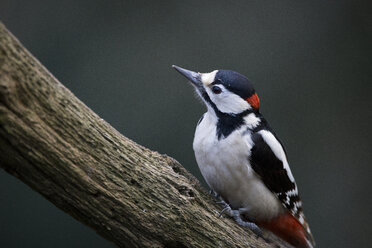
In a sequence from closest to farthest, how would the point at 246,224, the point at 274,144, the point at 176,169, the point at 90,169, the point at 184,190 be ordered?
the point at 90,169 → the point at 184,190 → the point at 176,169 → the point at 246,224 → the point at 274,144

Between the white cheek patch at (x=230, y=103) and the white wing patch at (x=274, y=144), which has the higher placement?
the white cheek patch at (x=230, y=103)

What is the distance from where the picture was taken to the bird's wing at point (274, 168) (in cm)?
247

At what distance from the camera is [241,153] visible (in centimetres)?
242

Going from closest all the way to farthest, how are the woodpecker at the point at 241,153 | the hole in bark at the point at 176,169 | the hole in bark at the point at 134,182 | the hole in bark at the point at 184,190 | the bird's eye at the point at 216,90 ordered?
the hole in bark at the point at 134,182
the hole in bark at the point at 184,190
the hole in bark at the point at 176,169
the woodpecker at the point at 241,153
the bird's eye at the point at 216,90

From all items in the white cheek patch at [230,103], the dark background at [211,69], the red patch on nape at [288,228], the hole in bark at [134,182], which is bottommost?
the hole in bark at [134,182]

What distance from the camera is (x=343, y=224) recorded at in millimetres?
4461

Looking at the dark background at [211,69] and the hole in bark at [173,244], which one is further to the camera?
the dark background at [211,69]

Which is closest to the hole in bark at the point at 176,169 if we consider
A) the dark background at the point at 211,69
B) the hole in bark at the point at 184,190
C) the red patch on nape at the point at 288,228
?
the hole in bark at the point at 184,190

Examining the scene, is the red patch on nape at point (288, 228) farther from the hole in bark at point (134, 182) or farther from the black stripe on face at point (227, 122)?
the hole in bark at point (134, 182)

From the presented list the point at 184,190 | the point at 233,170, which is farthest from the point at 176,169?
the point at 233,170

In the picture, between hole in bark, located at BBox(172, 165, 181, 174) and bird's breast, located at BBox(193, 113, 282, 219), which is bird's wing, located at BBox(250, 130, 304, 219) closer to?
bird's breast, located at BBox(193, 113, 282, 219)

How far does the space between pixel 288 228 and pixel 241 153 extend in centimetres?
65

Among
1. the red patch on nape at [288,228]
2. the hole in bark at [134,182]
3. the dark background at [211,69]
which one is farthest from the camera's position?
the dark background at [211,69]

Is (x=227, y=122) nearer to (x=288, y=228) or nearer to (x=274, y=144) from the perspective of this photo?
(x=274, y=144)
